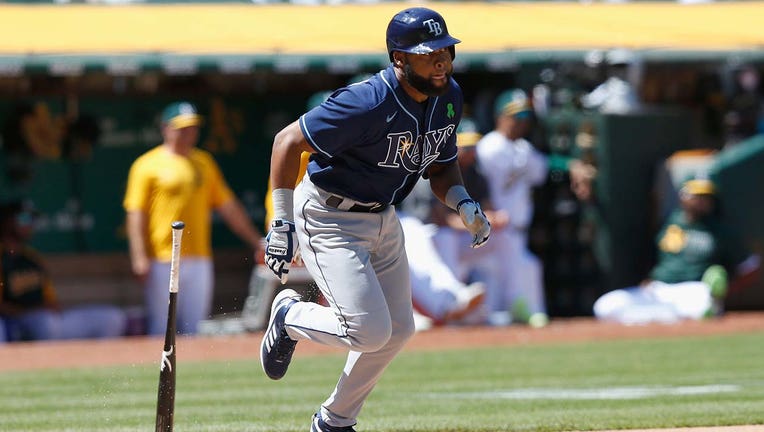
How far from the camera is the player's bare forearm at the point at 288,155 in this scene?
5578 millimetres

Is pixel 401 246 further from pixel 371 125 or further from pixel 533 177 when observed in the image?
pixel 533 177

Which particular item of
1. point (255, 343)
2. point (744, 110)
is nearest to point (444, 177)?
point (255, 343)

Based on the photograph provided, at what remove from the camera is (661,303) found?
13031 millimetres

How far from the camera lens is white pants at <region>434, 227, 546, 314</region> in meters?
12.8

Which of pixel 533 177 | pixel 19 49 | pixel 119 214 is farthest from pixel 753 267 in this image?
pixel 19 49

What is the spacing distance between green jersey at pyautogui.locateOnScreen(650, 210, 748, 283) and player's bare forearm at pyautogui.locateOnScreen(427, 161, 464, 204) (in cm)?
735

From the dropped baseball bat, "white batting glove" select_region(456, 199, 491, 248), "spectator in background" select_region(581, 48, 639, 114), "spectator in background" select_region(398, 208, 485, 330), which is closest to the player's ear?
"white batting glove" select_region(456, 199, 491, 248)

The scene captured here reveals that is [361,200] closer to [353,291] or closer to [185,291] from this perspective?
[353,291]

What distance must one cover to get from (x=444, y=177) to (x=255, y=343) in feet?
18.6

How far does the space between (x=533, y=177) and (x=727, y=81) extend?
406cm

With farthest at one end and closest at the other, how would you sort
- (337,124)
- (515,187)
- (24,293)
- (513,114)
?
(515,187)
(513,114)
(24,293)
(337,124)

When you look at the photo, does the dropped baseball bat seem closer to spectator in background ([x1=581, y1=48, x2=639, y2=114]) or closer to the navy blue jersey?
the navy blue jersey

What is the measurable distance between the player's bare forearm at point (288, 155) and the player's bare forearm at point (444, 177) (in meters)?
0.79

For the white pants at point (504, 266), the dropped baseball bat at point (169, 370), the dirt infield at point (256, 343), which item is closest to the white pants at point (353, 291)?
the dropped baseball bat at point (169, 370)
